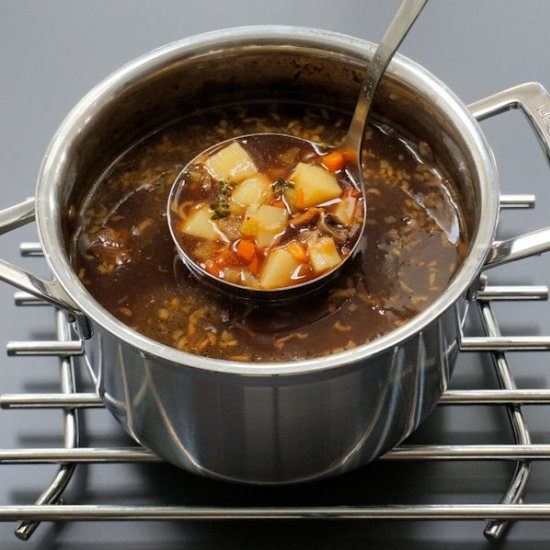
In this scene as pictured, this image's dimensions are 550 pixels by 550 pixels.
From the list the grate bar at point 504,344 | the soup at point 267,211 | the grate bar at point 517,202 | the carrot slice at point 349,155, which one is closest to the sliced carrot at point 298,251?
the soup at point 267,211

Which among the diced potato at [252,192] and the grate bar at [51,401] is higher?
the diced potato at [252,192]

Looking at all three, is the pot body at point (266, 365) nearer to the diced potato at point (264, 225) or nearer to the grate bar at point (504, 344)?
the grate bar at point (504, 344)

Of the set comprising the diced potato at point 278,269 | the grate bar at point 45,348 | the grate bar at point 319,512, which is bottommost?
the grate bar at point 319,512

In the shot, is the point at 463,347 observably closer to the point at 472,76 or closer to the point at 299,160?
the point at 299,160

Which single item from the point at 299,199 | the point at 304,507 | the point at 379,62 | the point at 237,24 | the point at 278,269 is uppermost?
the point at 237,24

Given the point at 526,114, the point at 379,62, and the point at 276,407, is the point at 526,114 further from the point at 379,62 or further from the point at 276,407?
the point at 276,407

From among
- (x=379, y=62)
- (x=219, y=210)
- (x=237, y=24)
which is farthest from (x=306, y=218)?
(x=237, y=24)

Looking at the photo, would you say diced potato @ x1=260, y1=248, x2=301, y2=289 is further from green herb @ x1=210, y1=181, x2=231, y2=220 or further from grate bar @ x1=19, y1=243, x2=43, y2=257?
grate bar @ x1=19, y1=243, x2=43, y2=257

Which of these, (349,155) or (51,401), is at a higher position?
(349,155)
